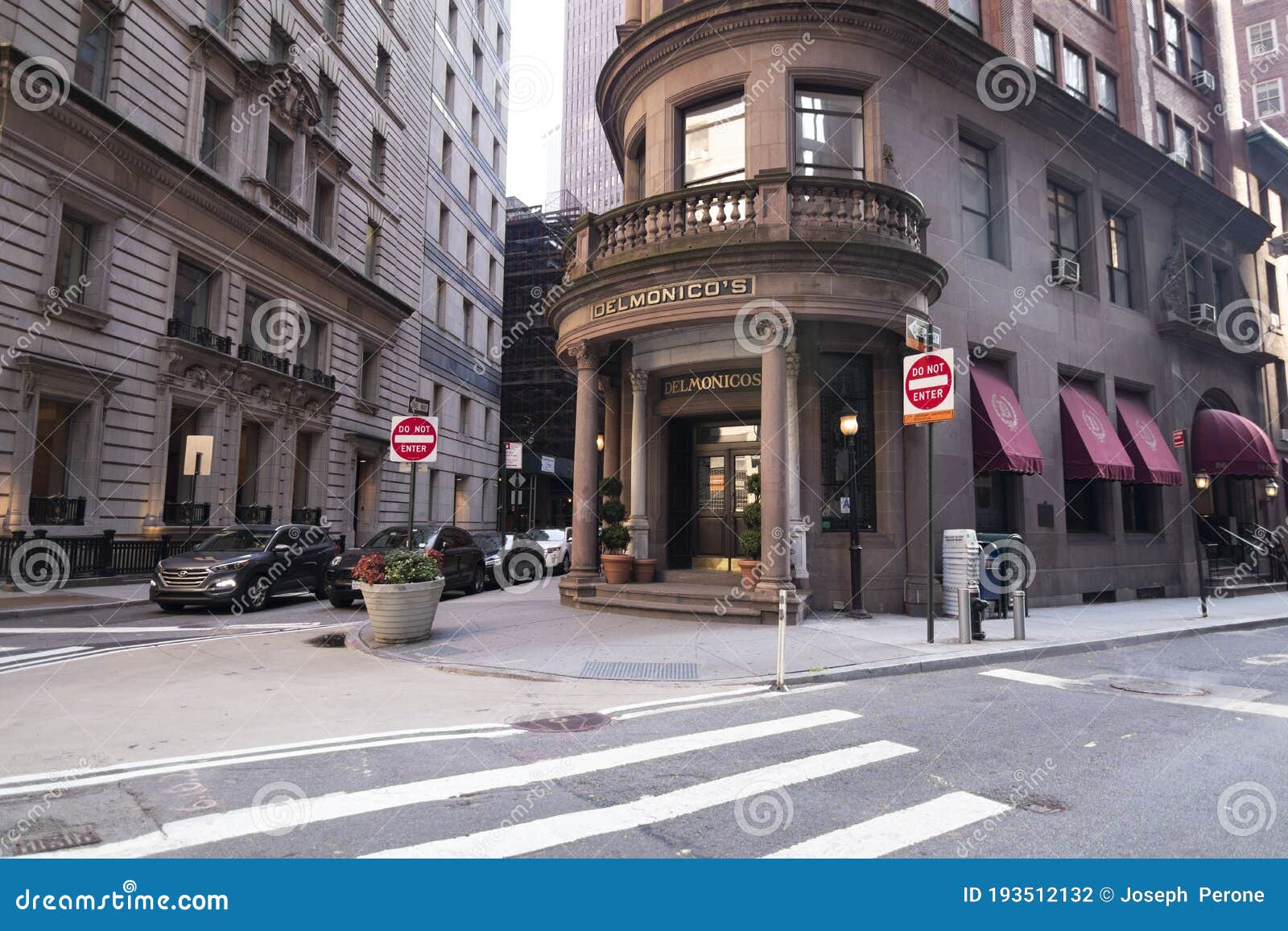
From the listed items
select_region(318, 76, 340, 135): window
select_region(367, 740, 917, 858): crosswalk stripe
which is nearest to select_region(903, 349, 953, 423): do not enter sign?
select_region(367, 740, 917, 858): crosswalk stripe

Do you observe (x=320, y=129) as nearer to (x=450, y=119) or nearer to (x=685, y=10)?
(x=450, y=119)

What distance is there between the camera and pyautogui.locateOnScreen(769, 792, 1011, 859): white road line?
3787 mm

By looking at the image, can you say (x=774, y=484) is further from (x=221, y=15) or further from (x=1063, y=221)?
(x=221, y=15)

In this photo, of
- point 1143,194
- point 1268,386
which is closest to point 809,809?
point 1143,194

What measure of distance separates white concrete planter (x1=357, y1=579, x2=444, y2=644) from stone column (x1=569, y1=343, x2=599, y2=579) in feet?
14.8

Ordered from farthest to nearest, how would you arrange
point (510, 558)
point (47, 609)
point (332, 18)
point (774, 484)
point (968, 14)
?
point (332, 18) → point (510, 558) → point (968, 14) → point (47, 609) → point (774, 484)

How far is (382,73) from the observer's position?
34469 millimetres

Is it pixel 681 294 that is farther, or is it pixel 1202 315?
pixel 1202 315

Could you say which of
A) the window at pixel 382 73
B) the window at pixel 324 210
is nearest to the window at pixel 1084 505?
the window at pixel 324 210

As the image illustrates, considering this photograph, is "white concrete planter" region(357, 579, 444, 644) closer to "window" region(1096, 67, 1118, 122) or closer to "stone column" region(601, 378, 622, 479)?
"stone column" region(601, 378, 622, 479)

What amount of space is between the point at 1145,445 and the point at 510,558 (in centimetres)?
1819

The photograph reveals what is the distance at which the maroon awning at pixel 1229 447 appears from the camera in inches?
859

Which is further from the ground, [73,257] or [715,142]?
[715,142]

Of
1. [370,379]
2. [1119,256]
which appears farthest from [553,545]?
[1119,256]
